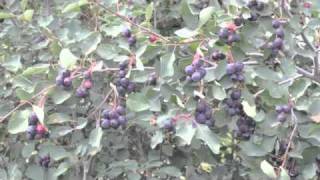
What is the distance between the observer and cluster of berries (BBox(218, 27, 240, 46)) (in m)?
1.56

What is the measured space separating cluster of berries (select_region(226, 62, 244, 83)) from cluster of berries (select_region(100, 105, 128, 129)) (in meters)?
0.30

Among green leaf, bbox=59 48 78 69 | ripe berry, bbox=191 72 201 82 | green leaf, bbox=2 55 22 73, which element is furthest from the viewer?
green leaf, bbox=2 55 22 73

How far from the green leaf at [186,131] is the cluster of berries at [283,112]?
0.70 feet

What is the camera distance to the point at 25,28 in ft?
6.91

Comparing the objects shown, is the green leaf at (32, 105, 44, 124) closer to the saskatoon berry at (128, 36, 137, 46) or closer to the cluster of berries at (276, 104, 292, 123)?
the saskatoon berry at (128, 36, 137, 46)

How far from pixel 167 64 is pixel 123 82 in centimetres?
15

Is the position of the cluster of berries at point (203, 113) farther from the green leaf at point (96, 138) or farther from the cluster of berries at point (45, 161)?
the cluster of berries at point (45, 161)

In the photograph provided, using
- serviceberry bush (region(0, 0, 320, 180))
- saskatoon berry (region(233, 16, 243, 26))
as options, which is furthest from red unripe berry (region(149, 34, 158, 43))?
saskatoon berry (region(233, 16, 243, 26))

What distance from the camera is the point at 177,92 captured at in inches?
65.2

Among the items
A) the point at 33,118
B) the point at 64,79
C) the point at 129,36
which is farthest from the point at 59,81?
the point at 129,36

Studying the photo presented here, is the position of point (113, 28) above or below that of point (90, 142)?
above

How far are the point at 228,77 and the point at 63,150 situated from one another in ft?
1.80

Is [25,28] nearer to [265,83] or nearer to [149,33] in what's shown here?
[149,33]

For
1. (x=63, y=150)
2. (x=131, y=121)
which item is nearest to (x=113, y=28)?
(x=131, y=121)
